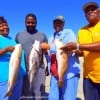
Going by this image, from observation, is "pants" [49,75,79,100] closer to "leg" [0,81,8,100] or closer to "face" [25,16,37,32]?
"leg" [0,81,8,100]

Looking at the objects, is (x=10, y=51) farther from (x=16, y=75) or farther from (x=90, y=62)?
(x=90, y=62)

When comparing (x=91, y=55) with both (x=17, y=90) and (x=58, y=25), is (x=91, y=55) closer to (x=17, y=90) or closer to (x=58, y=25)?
(x=58, y=25)

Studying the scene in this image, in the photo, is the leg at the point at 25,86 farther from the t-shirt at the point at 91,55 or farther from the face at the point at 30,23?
the t-shirt at the point at 91,55

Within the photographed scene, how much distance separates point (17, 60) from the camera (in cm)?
642

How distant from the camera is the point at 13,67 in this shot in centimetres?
637

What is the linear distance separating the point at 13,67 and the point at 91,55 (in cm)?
160

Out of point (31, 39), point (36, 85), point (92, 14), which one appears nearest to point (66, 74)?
point (36, 85)

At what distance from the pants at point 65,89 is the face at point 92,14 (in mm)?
1679

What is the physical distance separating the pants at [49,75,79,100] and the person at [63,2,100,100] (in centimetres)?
124

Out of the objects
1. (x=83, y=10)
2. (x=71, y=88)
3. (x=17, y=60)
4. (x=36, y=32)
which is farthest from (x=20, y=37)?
(x=83, y=10)

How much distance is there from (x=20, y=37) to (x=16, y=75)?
3.91ft

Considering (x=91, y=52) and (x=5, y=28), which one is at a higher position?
(x=5, y=28)

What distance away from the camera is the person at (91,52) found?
543 centimetres

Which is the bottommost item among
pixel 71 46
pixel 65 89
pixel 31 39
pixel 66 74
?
pixel 65 89
